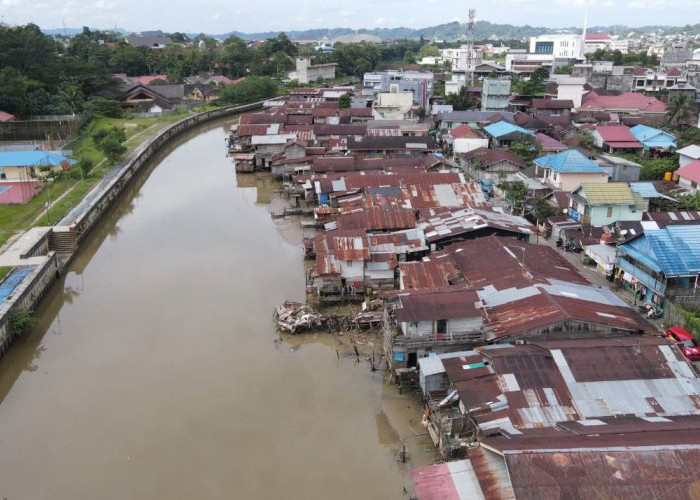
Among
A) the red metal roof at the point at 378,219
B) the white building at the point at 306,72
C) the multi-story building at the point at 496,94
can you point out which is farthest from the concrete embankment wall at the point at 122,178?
the multi-story building at the point at 496,94

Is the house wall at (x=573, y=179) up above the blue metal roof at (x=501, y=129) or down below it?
below

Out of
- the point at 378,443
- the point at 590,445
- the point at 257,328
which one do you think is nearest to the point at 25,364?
the point at 257,328

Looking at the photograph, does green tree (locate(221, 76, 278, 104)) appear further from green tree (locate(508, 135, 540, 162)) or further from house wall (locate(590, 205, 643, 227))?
house wall (locate(590, 205, 643, 227))

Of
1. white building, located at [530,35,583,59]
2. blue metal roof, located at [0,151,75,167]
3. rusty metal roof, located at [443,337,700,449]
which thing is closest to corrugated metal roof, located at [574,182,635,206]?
rusty metal roof, located at [443,337,700,449]

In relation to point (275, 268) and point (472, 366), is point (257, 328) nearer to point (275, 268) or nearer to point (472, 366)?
point (275, 268)

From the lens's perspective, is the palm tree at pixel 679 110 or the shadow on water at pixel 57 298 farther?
the palm tree at pixel 679 110

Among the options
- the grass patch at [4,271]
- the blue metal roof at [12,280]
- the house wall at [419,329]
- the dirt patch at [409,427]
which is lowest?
the dirt patch at [409,427]

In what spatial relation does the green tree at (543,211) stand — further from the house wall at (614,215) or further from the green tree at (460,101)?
the green tree at (460,101)
